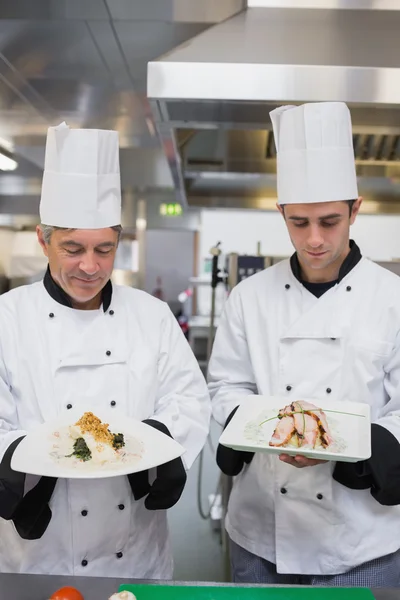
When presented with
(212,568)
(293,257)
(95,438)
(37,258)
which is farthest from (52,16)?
(37,258)

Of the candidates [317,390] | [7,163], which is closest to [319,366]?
[317,390]

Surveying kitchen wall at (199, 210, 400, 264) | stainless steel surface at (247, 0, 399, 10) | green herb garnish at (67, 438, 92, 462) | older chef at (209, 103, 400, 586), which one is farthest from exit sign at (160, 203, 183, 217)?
green herb garnish at (67, 438, 92, 462)

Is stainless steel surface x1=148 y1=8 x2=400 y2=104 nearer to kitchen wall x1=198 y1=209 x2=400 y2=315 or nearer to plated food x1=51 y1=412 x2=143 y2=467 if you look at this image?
plated food x1=51 y1=412 x2=143 y2=467

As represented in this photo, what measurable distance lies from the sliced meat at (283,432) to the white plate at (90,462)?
0.21 m

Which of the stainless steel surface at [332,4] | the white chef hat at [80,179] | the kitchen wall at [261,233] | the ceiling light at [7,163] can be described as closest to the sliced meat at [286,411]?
the white chef hat at [80,179]

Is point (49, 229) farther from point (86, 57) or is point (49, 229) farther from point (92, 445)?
point (86, 57)

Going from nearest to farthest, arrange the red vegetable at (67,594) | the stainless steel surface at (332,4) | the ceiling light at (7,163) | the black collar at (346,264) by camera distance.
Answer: the red vegetable at (67,594)
the black collar at (346,264)
the stainless steel surface at (332,4)
the ceiling light at (7,163)

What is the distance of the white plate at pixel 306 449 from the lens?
125 cm

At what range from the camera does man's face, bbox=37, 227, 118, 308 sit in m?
1.43

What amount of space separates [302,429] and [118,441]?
0.39 metres

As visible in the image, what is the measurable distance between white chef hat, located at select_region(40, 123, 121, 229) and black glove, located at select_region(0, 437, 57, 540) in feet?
1.75

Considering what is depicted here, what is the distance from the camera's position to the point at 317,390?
5.12ft

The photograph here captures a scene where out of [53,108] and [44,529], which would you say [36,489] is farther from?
[53,108]

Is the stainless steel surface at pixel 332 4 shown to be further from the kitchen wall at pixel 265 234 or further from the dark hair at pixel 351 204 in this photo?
the kitchen wall at pixel 265 234
